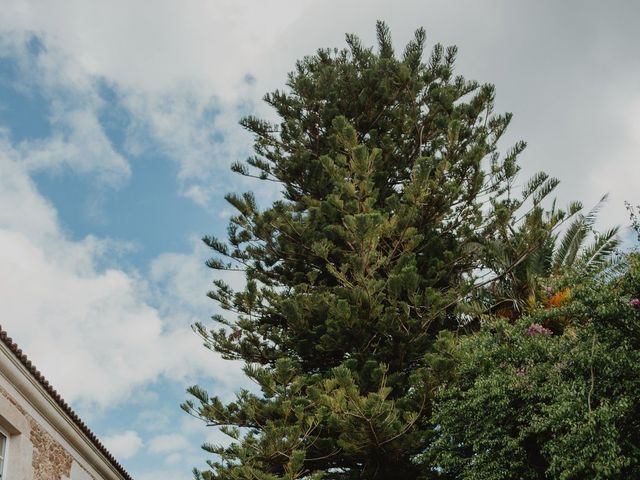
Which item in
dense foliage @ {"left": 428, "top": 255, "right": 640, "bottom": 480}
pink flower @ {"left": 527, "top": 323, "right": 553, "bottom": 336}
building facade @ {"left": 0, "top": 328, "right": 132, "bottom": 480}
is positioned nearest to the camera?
building facade @ {"left": 0, "top": 328, "right": 132, "bottom": 480}

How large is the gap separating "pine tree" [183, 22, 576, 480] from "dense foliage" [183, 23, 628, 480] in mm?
33

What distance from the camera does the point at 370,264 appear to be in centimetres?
1170

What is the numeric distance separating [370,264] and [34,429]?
610 centimetres

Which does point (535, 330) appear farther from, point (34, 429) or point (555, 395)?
point (34, 429)

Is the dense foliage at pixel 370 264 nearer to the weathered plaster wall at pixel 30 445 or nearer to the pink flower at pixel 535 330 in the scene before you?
the pink flower at pixel 535 330

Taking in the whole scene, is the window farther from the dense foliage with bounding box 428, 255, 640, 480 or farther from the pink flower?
the pink flower

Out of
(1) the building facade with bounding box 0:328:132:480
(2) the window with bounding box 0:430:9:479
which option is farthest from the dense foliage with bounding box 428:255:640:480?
(2) the window with bounding box 0:430:9:479

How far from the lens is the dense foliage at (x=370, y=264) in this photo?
1029 centimetres

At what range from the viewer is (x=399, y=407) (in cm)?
1047

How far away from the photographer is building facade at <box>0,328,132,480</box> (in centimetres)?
677

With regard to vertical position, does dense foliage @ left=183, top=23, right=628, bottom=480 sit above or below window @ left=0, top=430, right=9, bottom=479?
above

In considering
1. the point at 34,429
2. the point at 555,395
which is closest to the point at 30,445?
the point at 34,429

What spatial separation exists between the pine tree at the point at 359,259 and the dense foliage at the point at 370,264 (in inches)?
1.3

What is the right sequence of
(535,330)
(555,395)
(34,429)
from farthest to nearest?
1. (535,330)
2. (555,395)
3. (34,429)
